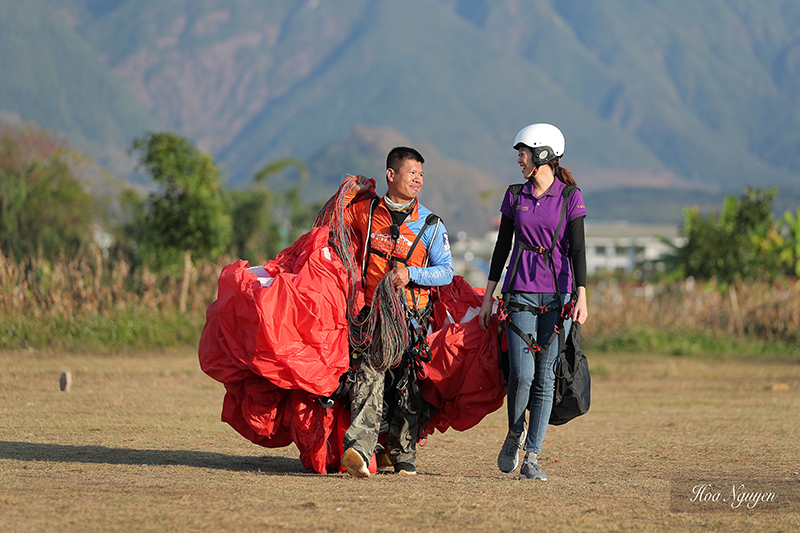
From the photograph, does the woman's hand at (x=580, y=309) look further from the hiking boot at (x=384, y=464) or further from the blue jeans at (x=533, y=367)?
the hiking boot at (x=384, y=464)

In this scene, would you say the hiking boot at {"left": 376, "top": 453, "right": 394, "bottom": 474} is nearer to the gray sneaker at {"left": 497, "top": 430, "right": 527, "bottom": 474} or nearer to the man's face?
the gray sneaker at {"left": 497, "top": 430, "right": 527, "bottom": 474}

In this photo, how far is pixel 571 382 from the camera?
5.73 m

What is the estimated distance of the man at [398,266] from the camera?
19.0ft

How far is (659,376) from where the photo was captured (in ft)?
49.3

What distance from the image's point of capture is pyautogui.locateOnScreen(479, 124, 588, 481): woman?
5.70m

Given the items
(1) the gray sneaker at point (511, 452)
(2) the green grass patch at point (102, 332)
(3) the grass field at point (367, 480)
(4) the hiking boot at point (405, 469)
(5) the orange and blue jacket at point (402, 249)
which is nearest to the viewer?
(3) the grass field at point (367, 480)

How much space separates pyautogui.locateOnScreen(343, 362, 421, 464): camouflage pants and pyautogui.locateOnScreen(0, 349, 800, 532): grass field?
221 millimetres

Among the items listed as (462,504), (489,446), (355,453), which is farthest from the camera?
(489,446)

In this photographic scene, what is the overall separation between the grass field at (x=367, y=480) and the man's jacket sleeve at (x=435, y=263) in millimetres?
1272

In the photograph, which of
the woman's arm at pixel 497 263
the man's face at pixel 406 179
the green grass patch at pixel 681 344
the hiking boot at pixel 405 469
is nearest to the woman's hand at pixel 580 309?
the woman's arm at pixel 497 263

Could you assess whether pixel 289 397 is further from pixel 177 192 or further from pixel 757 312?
pixel 757 312

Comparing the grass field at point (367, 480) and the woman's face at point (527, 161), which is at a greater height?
the woman's face at point (527, 161)

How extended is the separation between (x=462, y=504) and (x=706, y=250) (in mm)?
18298

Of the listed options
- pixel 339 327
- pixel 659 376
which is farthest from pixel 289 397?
pixel 659 376
